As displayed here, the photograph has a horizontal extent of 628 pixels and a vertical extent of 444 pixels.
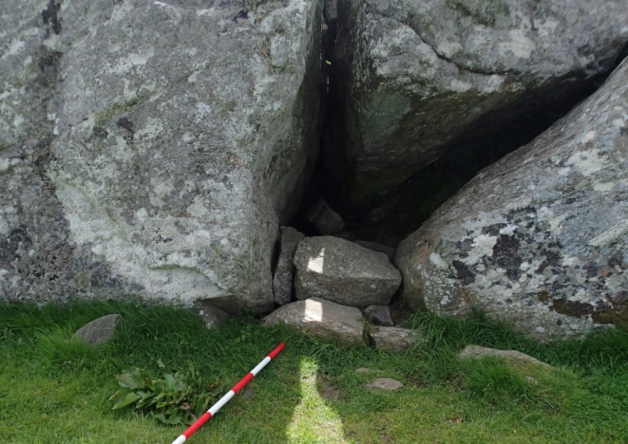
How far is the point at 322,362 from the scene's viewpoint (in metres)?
4.30

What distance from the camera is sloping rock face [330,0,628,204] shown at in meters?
4.62

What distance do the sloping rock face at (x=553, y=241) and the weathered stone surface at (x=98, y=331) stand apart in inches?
98.3

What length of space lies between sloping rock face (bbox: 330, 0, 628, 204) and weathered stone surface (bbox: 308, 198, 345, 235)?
1.36m

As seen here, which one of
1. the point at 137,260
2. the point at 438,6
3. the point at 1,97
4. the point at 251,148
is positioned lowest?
the point at 137,260

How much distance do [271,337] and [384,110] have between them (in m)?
2.27

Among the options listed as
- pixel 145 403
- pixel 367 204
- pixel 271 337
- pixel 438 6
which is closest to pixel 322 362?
pixel 271 337

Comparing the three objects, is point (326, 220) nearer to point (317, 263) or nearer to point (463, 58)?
point (317, 263)

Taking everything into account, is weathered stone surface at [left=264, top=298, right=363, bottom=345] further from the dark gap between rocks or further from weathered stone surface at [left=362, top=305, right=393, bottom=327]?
the dark gap between rocks

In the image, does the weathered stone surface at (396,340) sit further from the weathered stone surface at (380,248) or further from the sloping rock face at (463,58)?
the sloping rock face at (463,58)

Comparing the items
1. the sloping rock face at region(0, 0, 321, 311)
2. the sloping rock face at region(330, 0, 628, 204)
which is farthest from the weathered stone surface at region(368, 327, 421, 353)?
the sloping rock face at region(330, 0, 628, 204)

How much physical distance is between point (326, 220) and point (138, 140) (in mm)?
2703

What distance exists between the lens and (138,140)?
14.4 feet

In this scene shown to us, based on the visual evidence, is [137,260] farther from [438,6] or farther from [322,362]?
[438,6]

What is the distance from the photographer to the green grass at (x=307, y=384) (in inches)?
142
